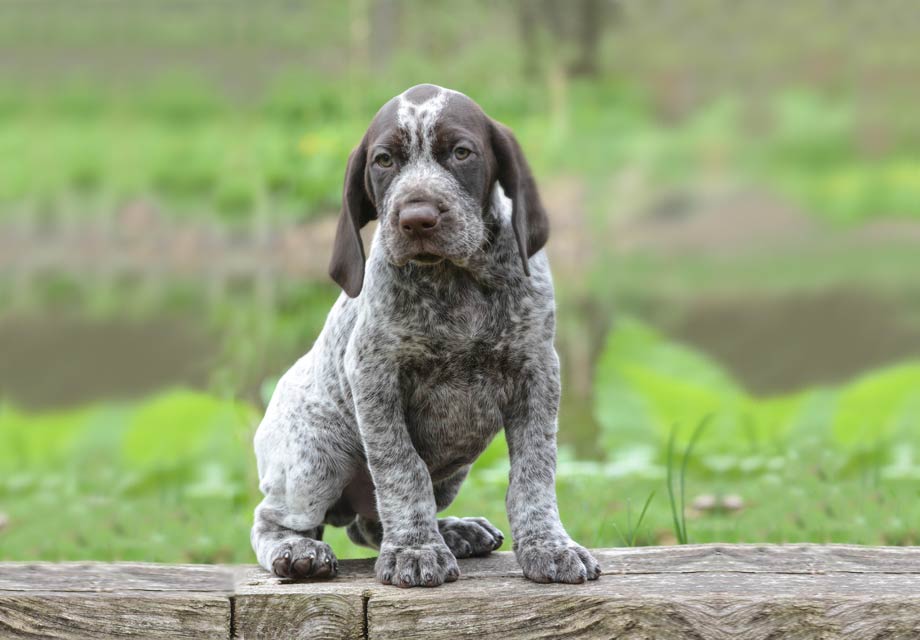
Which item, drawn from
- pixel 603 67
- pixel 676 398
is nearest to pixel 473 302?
pixel 676 398

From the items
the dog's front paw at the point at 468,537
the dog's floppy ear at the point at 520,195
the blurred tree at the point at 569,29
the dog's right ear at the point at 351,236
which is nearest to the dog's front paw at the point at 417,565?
the dog's front paw at the point at 468,537

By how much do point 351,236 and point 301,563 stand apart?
1.08 metres

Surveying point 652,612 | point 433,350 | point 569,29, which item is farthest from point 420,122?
point 569,29

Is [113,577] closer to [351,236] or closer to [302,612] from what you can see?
[302,612]

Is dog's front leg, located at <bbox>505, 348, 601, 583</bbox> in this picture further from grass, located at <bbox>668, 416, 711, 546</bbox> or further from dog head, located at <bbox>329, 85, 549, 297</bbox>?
grass, located at <bbox>668, 416, 711, 546</bbox>

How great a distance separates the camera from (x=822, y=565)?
3.47 m

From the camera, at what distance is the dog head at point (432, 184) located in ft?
10.4

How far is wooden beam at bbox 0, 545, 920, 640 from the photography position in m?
3.02

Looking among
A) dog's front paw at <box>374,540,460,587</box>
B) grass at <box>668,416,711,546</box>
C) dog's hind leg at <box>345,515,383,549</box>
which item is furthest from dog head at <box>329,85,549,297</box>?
grass at <box>668,416,711,546</box>

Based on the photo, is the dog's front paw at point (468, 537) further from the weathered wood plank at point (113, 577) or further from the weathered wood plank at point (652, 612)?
the weathered wood plank at point (113, 577)

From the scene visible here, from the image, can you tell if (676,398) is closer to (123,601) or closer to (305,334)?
(305,334)

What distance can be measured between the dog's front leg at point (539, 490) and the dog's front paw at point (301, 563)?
625mm

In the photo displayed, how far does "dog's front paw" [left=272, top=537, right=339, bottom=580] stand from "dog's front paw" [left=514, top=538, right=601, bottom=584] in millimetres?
631

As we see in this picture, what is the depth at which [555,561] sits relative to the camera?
3.29 meters
